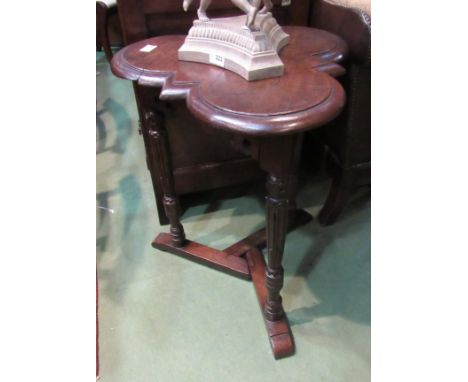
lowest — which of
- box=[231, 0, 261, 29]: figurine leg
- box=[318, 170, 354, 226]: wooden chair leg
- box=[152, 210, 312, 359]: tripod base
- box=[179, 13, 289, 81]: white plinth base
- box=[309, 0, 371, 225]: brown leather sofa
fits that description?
box=[152, 210, 312, 359]: tripod base

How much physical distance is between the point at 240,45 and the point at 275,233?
44cm

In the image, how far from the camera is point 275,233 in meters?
0.87

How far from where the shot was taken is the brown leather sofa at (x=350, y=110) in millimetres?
1000

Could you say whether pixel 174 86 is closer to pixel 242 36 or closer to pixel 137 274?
pixel 242 36

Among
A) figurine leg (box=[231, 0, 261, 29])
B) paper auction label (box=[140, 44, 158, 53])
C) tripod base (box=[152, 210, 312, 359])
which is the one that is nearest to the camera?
figurine leg (box=[231, 0, 261, 29])

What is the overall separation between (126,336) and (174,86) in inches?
29.4

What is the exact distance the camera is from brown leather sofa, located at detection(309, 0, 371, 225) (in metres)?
1.00

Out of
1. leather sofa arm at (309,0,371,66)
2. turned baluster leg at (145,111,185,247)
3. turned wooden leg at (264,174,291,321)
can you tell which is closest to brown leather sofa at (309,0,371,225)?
leather sofa arm at (309,0,371,66)

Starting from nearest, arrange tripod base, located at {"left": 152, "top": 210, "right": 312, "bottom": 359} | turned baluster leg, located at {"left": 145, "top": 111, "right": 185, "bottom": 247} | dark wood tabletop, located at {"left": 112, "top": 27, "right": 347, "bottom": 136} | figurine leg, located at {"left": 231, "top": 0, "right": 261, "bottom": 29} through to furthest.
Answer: dark wood tabletop, located at {"left": 112, "top": 27, "right": 347, "bottom": 136} → figurine leg, located at {"left": 231, "top": 0, "right": 261, "bottom": 29} → turned baluster leg, located at {"left": 145, "top": 111, "right": 185, "bottom": 247} → tripod base, located at {"left": 152, "top": 210, "right": 312, "bottom": 359}

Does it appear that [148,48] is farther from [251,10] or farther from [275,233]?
[275,233]

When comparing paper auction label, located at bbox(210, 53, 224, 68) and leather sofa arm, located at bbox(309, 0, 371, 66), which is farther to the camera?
leather sofa arm, located at bbox(309, 0, 371, 66)

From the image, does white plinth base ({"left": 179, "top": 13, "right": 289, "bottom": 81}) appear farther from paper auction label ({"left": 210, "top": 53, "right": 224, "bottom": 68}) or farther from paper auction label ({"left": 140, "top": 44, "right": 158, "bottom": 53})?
paper auction label ({"left": 140, "top": 44, "right": 158, "bottom": 53})

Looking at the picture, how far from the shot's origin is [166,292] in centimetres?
120

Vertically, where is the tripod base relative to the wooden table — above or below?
below
